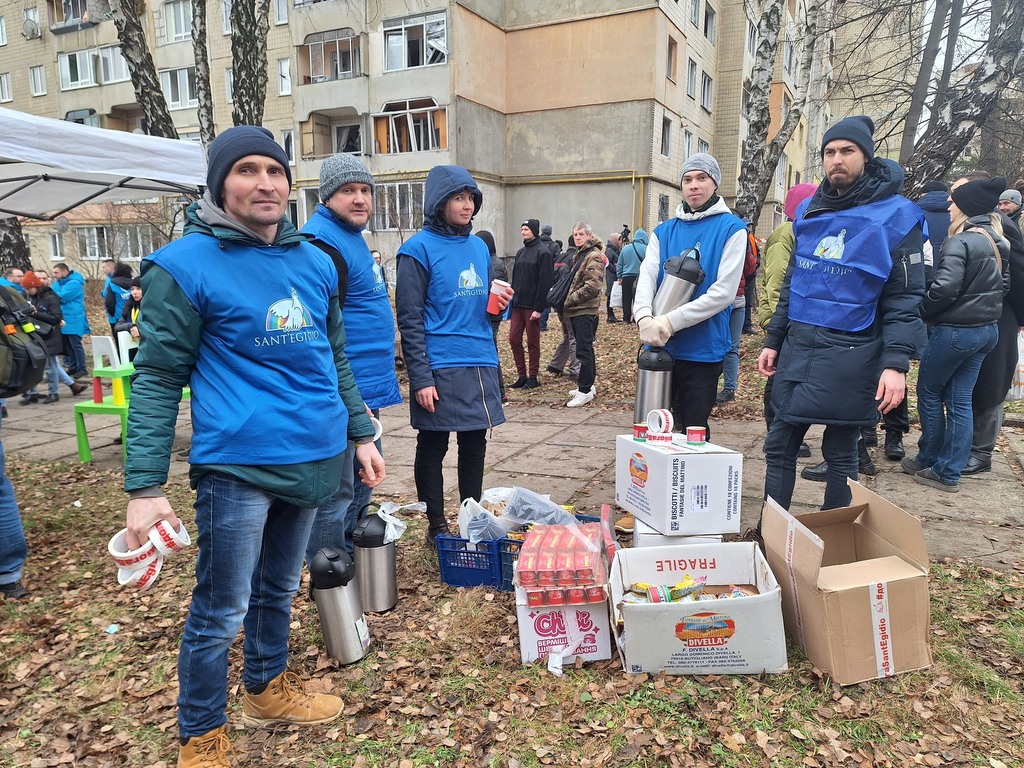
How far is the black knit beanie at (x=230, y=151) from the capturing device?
6.46 ft

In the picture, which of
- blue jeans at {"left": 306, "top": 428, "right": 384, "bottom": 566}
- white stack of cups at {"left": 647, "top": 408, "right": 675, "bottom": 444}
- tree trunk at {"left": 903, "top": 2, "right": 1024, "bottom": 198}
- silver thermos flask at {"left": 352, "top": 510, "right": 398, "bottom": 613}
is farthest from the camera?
tree trunk at {"left": 903, "top": 2, "right": 1024, "bottom": 198}

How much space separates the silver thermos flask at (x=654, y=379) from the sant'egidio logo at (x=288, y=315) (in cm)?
220

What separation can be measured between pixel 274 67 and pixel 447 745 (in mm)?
29069

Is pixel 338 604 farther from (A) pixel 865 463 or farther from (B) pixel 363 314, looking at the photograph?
(A) pixel 865 463

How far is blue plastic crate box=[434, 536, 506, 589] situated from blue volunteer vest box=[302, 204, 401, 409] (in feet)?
2.66

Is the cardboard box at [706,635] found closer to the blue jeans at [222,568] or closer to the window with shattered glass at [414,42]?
the blue jeans at [222,568]

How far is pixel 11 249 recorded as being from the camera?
34.3ft

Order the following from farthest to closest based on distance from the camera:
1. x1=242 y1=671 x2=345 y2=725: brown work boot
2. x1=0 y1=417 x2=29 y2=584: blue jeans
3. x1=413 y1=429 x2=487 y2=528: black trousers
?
x1=413 y1=429 x2=487 y2=528: black trousers
x1=0 y1=417 x2=29 y2=584: blue jeans
x1=242 y1=671 x2=345 y2=725: brown work boot

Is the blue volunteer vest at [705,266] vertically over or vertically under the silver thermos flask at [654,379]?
over

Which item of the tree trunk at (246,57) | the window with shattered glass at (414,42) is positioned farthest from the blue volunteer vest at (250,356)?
the window with shattered glass at (414,42)

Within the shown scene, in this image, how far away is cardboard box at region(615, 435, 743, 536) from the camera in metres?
3.05

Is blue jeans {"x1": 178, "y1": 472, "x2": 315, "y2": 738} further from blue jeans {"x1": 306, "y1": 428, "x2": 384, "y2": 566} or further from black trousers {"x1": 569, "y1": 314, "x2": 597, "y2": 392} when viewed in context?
black trousers {"x1": 569, "y1": 314, "x2": 597, "y2": 392}

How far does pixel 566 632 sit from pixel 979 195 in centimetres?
423

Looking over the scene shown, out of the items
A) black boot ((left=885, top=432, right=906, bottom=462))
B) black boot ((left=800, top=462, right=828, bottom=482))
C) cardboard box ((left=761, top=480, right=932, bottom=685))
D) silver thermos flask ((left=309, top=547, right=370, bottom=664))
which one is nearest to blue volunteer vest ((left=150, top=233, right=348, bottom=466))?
silver thermos flask ((left=309, top=547, right=370, bottom=664))
